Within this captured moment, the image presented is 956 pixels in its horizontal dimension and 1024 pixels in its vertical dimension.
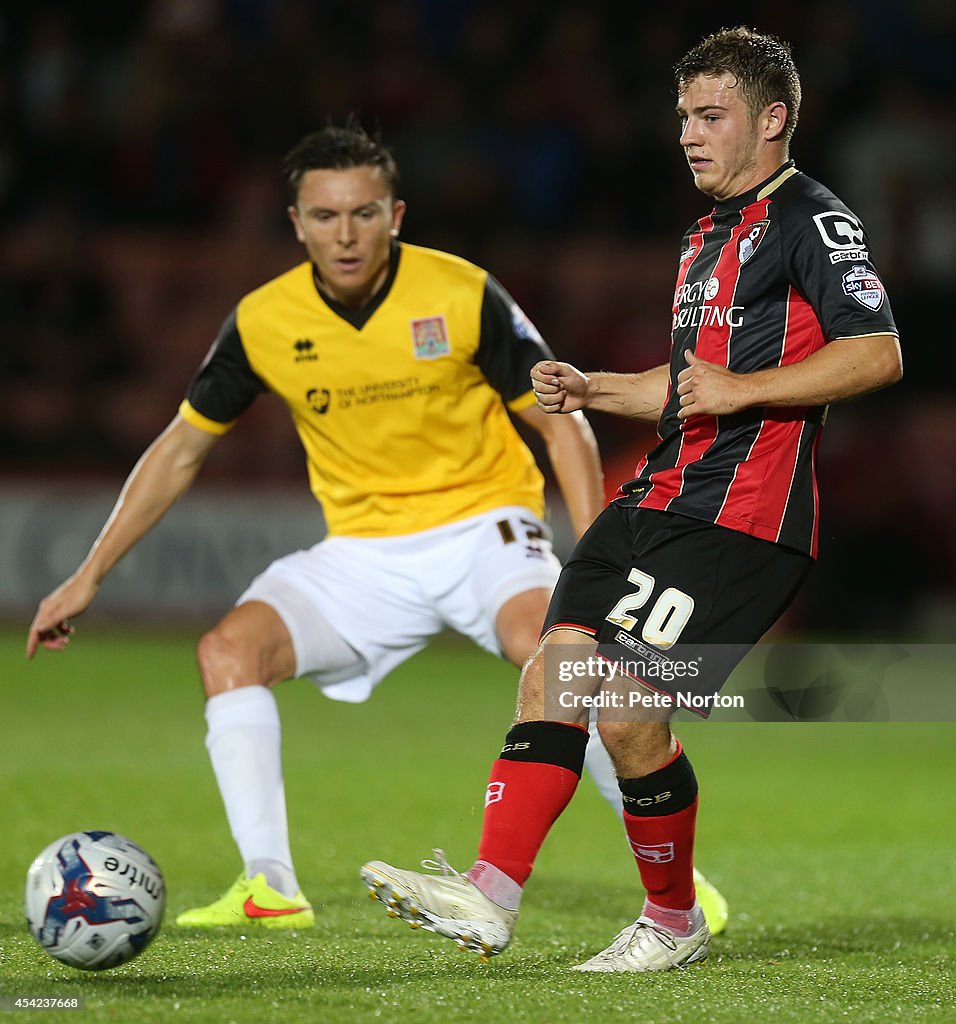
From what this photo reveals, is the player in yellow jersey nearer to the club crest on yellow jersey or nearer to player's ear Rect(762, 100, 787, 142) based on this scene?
the club crest on yellow jersey

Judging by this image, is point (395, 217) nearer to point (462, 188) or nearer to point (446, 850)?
point (446, 850)

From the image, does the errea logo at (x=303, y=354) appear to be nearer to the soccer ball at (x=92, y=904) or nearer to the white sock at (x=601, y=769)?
the white sock at (x=601, y=769)

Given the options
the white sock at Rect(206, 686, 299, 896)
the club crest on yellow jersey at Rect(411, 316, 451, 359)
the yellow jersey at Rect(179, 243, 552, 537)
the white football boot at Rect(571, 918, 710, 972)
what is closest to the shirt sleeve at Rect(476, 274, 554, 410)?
the yellow jersey at Rect(179, 243, 552, 537)

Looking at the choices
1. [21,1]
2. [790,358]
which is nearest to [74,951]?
[790,358]

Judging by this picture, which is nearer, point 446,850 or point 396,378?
point 396,378

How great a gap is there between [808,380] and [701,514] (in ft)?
1.44

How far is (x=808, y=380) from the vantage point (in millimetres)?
3797

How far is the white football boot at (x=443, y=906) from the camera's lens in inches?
149

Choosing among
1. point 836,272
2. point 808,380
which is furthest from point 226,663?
point 836,272

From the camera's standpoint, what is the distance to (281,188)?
15117 millimetres

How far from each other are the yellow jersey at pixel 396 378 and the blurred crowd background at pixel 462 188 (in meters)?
7.79

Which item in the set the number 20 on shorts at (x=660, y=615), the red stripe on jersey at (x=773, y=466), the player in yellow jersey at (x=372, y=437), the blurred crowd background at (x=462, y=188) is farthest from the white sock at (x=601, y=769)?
the blurred crowd background at (x=462, y=188)

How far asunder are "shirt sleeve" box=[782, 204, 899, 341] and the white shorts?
1.61 m

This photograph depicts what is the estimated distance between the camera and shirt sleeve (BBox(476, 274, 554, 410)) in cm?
536
